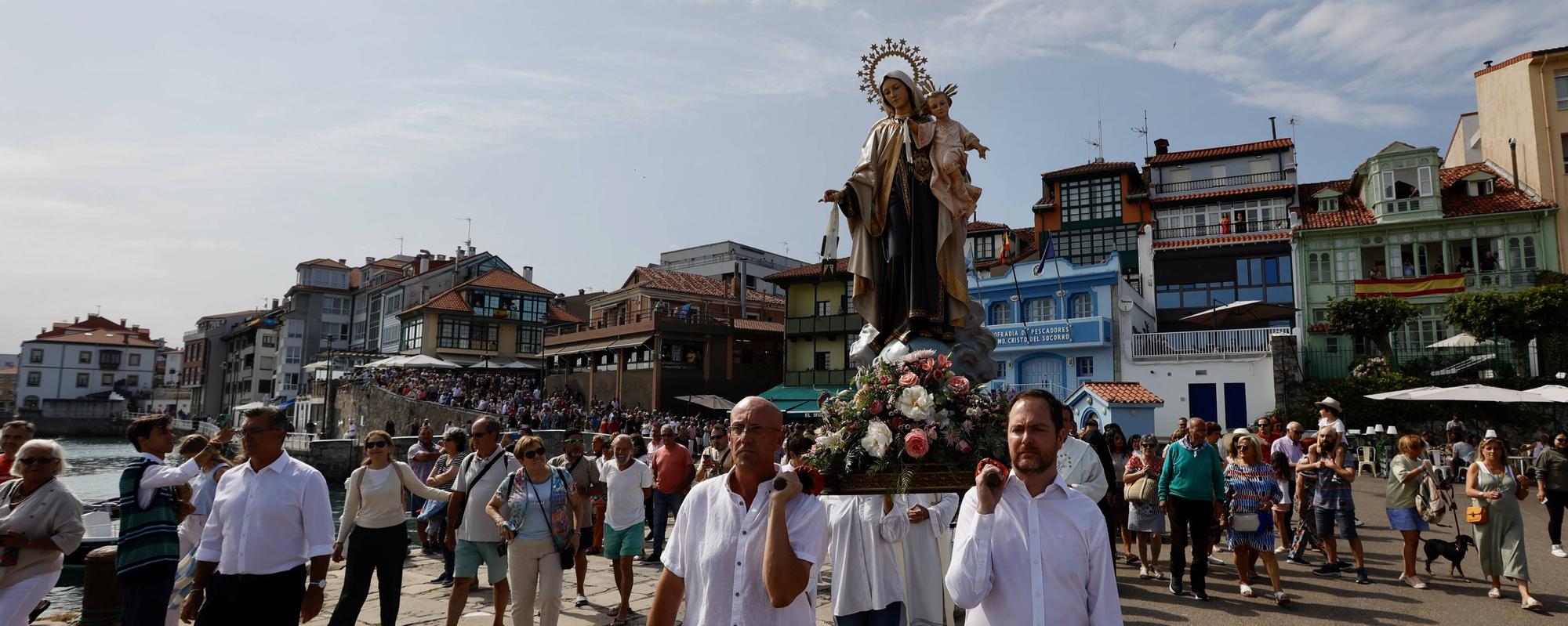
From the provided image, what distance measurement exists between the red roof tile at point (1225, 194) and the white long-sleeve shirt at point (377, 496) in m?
34.9

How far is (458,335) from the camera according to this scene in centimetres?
5206

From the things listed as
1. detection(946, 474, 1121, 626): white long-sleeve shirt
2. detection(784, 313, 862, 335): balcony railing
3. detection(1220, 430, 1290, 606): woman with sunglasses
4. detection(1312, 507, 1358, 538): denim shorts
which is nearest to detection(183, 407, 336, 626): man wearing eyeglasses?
detection(946, 474, 1121, 626): white long-sleeve shirt

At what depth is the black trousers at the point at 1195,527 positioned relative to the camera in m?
7.69

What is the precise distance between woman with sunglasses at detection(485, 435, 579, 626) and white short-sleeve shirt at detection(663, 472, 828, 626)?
3285mm

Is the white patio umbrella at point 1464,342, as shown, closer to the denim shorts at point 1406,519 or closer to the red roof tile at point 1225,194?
the red roof tile at point 1225,194

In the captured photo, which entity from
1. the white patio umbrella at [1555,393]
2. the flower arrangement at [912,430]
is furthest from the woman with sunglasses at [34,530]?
the white patio umbrella at [1555,393]

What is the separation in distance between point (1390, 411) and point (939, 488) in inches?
1039

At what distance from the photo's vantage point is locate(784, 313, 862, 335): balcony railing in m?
39.4

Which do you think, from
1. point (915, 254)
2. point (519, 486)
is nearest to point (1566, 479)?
point (915, 254)

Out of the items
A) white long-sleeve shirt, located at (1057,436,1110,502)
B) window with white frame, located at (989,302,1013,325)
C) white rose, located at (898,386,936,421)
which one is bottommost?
white long-sleeve shirt, located at (1057,436,1110,502)

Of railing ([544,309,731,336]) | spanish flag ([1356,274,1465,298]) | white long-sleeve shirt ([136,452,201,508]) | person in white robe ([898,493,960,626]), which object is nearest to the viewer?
white long-sleeve shirt ([136,452,201,508])

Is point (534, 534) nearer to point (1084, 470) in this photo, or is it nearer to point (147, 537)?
point (147, 537)

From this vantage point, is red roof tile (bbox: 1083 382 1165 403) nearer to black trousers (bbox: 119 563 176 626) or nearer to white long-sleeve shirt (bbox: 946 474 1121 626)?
white long-sleeve shirt (bbox: 946 474 1121 626)

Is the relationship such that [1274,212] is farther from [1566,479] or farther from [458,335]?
[458,335]
